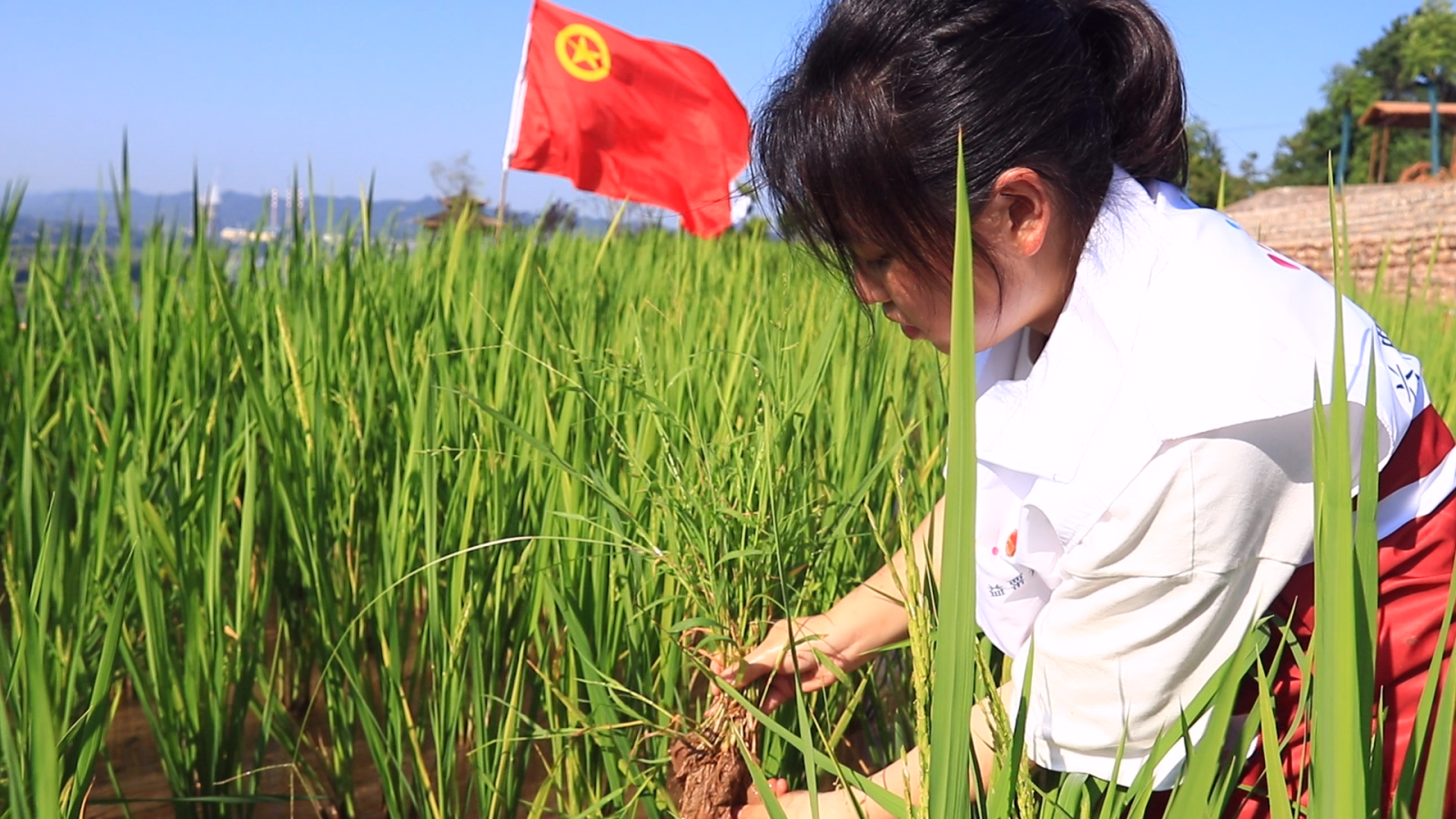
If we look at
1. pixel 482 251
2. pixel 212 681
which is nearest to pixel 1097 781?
pixel 212 681

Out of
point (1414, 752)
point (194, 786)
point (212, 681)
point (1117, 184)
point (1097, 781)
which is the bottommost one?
point (194, 786)

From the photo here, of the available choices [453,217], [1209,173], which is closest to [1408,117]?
[1209,173]

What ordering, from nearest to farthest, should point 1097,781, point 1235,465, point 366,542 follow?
point 1235,465, point 1097,781, point 366,542

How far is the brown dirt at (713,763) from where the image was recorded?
1042 mm

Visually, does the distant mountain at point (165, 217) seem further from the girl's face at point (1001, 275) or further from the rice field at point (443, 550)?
the girl's face at point (1001, 275)

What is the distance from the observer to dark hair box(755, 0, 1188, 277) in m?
0.77

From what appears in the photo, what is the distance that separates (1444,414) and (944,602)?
143 cm

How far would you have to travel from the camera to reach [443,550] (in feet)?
4.22

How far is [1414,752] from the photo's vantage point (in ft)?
1.94

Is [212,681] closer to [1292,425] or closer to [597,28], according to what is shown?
[1292,425]

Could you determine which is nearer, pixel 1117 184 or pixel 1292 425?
pixel 1292 425

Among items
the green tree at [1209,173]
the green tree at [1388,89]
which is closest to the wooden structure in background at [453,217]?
the green tree at [1209,173]

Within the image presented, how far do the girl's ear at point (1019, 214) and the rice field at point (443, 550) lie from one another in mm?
191

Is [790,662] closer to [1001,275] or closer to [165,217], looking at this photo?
[1001,275]
